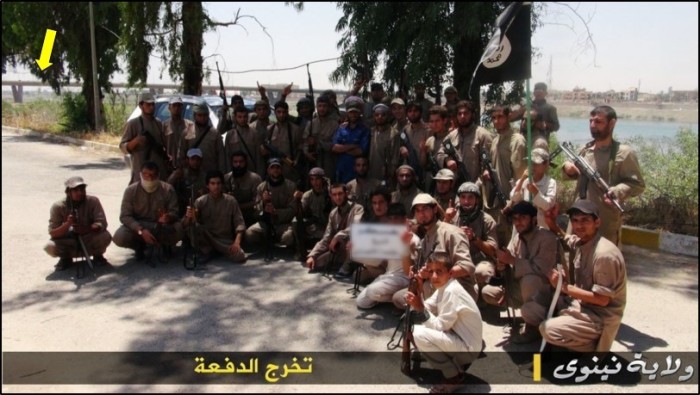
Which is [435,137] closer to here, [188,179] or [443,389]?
[188,179]

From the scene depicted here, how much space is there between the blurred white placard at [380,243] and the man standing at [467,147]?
1.52 metres

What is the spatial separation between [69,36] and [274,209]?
40.4 feet

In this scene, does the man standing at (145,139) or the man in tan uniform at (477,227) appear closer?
the man in tan uniform at (477,227)

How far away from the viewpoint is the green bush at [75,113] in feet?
64.2

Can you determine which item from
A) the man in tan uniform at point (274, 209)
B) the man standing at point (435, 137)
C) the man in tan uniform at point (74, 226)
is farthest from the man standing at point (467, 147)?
the man in tan uniform at point (74, 226)

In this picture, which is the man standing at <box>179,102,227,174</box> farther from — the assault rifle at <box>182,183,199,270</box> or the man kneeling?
the man kneeling

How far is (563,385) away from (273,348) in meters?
2.08

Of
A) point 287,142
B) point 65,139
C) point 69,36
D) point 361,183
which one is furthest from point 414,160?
point 65,139

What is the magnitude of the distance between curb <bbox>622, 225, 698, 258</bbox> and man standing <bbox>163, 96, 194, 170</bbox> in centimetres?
565

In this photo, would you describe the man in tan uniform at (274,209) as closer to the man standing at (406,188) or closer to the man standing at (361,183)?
the man standing at (361,183)

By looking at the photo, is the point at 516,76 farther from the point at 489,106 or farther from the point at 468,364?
the point at 489,106

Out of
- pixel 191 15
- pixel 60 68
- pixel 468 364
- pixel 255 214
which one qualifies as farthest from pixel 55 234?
pixel 60 68

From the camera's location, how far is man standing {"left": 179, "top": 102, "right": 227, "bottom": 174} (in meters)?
7.63

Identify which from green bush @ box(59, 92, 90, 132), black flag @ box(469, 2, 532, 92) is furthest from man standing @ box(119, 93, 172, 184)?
green bush @ box(59, 92, 90, 132)
